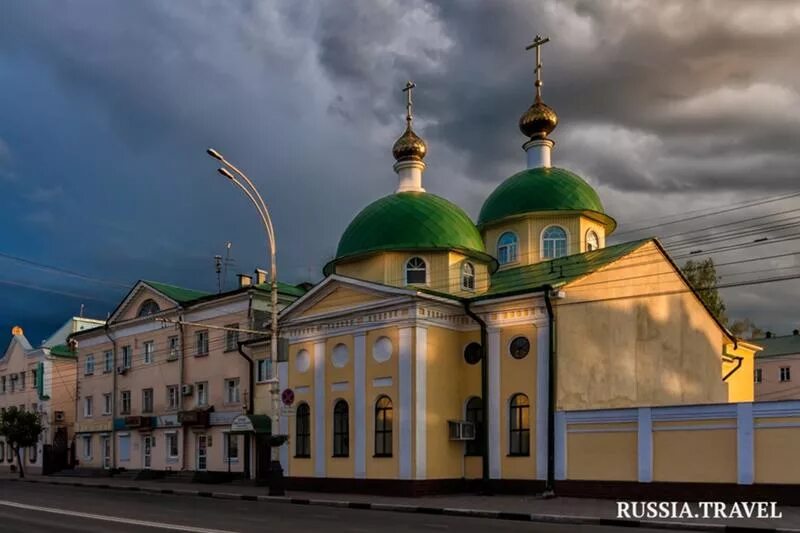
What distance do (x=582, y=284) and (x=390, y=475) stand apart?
28.2 ft

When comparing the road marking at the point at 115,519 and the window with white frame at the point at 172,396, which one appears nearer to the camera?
the road marking at the point at 115,519

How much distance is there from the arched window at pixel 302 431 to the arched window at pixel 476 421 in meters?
5.91

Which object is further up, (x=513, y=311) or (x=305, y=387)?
(x=513, y=311)

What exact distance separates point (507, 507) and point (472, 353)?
6.89 m

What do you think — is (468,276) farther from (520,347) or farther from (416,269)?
(520,347)

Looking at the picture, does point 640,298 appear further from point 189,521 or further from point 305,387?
point 189,521

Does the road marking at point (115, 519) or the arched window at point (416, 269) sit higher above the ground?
the arched window at point (416, 269)

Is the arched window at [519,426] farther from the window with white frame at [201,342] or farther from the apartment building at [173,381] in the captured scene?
the window with white frame at [201,342]

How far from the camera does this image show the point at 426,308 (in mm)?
25297

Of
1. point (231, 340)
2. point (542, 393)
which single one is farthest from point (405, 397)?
point (231, 340)

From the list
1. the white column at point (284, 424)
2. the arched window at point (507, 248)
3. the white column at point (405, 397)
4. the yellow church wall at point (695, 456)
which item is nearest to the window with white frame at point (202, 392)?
the white column at point (284, 424)

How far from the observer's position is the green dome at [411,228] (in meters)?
28.0

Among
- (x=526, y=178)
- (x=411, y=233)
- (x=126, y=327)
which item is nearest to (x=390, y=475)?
(x=411, y=233)

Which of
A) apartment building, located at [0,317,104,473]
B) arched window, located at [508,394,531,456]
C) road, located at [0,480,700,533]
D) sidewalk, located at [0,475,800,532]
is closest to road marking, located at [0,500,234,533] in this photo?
road, located at [0,480,700,533]
